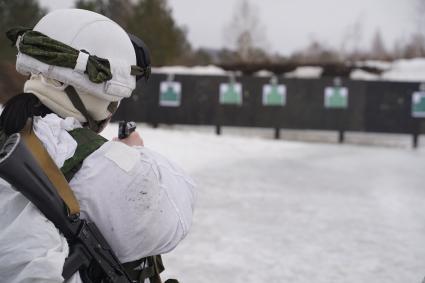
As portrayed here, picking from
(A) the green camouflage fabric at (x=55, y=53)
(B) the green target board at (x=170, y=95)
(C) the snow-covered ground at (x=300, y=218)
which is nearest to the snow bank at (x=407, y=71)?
(B) the green target board at (x=170, y=95)

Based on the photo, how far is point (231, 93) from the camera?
10758 mm

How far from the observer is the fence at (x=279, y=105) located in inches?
418

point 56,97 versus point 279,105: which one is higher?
point 56,97

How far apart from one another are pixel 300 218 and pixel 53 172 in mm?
3947

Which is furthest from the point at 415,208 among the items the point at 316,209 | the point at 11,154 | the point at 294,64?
the point at 294,64

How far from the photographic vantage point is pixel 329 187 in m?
6.39

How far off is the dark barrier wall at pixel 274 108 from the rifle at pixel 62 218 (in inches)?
375

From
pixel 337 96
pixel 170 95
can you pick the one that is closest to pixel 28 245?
pixel 170 95

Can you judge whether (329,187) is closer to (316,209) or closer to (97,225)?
(316,209)

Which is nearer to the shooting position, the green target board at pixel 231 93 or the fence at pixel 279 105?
the fence at pixel 279 105

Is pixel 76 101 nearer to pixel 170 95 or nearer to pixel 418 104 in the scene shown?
pixel 170 95

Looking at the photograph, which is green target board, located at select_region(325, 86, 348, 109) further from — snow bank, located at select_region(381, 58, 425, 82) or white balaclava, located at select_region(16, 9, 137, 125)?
snow bank, located at select_region(381, 58, 425, 82)

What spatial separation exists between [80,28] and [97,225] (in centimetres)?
48

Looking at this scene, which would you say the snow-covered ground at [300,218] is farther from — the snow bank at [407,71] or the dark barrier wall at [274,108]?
the snow bank at [407,71]
